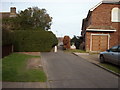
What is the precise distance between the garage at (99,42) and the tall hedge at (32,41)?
588 cm

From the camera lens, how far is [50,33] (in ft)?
81.5

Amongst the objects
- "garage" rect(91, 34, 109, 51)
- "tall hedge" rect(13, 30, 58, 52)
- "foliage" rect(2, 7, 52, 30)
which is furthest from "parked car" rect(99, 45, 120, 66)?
"foliage" rect(2, 7, 52, 30)

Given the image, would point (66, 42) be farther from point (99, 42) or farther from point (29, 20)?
point (29, 20)

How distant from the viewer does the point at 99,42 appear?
78.6ft

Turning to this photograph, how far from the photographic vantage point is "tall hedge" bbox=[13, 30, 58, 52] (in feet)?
77.8

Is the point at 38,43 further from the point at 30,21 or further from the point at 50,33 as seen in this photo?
the point at 30,21

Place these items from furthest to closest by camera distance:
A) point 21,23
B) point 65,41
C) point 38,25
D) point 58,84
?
point 38,25, point 21,23, point 65,41, point 58,84

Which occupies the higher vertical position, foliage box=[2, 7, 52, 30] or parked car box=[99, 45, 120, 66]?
foliage box=[2, 7, 52, 30]

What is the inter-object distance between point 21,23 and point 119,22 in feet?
59.6

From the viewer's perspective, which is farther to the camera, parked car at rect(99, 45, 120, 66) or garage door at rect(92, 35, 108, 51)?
garage door at rect(92, 35, 108, 51)

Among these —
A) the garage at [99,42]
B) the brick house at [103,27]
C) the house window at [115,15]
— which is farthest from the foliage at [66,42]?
the house window at [115,15]

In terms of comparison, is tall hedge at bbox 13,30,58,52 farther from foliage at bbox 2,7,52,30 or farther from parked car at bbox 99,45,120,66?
parked car at bbox 99,45,120,66

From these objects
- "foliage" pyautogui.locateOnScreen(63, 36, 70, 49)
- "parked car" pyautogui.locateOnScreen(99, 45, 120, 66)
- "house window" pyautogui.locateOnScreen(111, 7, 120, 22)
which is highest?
"house window" pyautogui.locateOnScreen(111, 7, 120, 22)

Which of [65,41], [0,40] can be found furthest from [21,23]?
[0,40]
